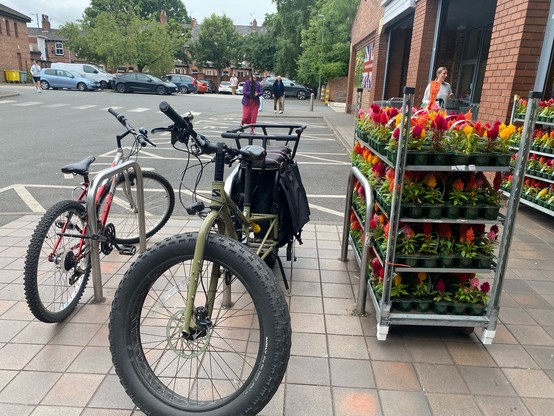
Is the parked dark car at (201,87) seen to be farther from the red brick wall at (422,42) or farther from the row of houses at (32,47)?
the red brick wall at (422,42)

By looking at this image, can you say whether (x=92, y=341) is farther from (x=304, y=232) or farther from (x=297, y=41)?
(x=297, y=41)

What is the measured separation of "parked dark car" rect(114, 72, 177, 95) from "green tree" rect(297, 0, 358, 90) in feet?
35.8

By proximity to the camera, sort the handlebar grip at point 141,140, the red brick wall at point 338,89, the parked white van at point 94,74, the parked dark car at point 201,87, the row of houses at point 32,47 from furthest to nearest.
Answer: the row of houses at point 32,47
the parked dark car at point 201,87
the red brick wall at point 338,89
the parked white van at point 94,74
the handlebar grip at point 141,140

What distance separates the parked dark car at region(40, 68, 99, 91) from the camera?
30.5 m

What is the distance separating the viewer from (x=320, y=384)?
8.10 ft

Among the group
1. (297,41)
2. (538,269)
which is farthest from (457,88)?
(297,41)

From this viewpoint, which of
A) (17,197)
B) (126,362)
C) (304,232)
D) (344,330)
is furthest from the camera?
(17,197)

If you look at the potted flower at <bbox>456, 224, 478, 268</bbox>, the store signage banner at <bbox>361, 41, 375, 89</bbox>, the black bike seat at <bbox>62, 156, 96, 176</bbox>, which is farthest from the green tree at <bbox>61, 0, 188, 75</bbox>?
the potted flower at <bbox>456, 224, 478, 268</bbox>

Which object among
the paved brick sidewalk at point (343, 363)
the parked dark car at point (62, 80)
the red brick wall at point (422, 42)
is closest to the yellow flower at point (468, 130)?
the paved brick sidewalk at point (343, 363)

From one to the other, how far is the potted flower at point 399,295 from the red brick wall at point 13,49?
43075 millimetres

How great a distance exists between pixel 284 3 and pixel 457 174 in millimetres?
40561

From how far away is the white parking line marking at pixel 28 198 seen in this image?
5523 millimetres

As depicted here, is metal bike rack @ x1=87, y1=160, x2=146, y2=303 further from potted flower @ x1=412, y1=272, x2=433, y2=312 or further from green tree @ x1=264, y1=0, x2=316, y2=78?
green tree @ x1=264, y1=0, x2=316, y2=78

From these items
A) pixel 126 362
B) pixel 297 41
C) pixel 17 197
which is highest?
pixel 297 41
